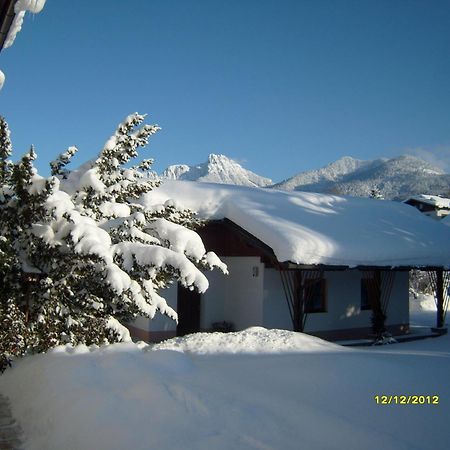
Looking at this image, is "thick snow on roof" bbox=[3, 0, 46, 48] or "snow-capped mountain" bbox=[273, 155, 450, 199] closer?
"thick snow on roof" bbox=[3, 0, 46, 48]

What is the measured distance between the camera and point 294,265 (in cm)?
1169

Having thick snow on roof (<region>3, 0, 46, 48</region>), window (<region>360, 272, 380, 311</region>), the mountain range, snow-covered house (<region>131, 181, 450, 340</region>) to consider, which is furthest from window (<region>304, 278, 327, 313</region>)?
the mountain range

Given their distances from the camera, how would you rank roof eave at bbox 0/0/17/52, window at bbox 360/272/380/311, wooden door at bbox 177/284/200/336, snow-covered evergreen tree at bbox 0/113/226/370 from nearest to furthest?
roof eave at bbox 0/0/17/52, snow-covered evergreen tree at bbox 0/113/226/370, wooden door at bbox 177/284/200/336, window at bbox 360/272/380/311

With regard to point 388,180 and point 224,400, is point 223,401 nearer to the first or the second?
point 224,400

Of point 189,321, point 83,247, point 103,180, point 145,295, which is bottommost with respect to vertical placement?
point 189,321

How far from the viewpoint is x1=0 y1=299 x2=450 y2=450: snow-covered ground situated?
4148 millimetres

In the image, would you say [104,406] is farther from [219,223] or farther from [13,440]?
[219,223]

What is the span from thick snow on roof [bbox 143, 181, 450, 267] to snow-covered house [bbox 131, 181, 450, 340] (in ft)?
0.11

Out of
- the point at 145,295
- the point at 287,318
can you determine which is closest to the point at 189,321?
the point at 287,318

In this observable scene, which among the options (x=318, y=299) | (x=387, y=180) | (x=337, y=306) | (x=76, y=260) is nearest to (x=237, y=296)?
(x=318, y=299)

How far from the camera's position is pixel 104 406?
4.68m

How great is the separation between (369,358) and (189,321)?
7.73 meters

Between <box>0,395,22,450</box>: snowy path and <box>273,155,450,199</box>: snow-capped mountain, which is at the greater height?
<box>273,155,450,199</box>: snow-capped mountain
